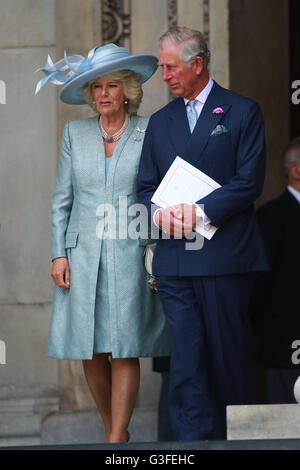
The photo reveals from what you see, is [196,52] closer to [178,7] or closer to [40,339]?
[178,7]

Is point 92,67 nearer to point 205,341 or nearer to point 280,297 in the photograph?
point 205,341

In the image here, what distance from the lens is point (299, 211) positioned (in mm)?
7250

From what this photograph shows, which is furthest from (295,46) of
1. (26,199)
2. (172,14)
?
(26,199)

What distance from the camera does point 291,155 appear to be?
7.37 metres

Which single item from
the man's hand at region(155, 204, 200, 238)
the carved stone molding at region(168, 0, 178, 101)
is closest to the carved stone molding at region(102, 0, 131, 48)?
the carved stone molding at region(168, 0, 178, 101)

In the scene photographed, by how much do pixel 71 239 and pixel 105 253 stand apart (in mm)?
202

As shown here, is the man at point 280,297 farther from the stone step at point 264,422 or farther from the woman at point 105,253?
the stone step at point 264,422

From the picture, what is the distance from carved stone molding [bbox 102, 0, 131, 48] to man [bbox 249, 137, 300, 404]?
1.43 meters

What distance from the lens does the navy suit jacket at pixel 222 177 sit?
5.66m

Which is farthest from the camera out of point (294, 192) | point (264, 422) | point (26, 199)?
point (26, 199)

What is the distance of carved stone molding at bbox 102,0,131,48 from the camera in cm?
723

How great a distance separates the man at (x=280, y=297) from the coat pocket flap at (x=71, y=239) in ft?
5.24
